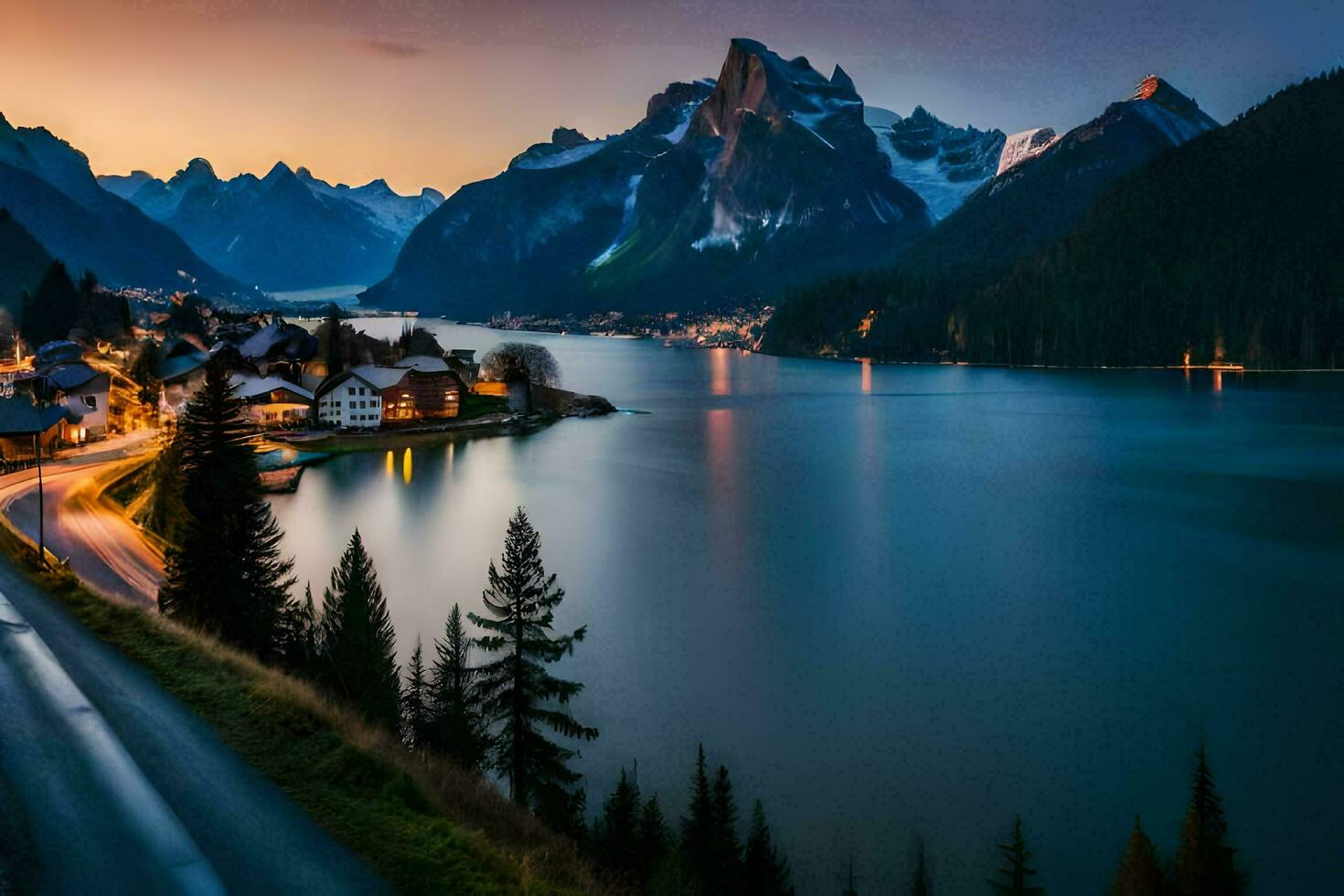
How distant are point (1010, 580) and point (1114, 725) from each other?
36.1ft

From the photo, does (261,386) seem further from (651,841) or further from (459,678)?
(651,841)

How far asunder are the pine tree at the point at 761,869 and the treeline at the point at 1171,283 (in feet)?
429

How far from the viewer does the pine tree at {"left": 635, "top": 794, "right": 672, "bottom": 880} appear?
12.2 meters

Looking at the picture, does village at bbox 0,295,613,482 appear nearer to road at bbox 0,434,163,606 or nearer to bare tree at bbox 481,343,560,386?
bare tree at bbox 481,343,560,386

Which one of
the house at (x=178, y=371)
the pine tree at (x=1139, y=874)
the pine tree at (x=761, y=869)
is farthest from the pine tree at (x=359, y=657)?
the house at (x=178, y=371)

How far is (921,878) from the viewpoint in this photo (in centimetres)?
1377

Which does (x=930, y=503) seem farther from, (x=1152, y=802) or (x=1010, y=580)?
(x=1152, y=802)

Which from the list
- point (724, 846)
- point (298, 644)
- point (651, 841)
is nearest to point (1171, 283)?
point (298, 644)

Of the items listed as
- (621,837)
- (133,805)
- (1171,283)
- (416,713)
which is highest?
(1171,283)

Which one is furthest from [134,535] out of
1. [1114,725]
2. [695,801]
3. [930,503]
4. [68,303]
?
[68,303]

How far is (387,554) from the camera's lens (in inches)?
1304

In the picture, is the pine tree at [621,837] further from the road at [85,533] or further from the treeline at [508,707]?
the road at [85,533]

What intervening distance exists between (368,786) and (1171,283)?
15024cm

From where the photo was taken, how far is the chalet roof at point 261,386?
58281 mm
